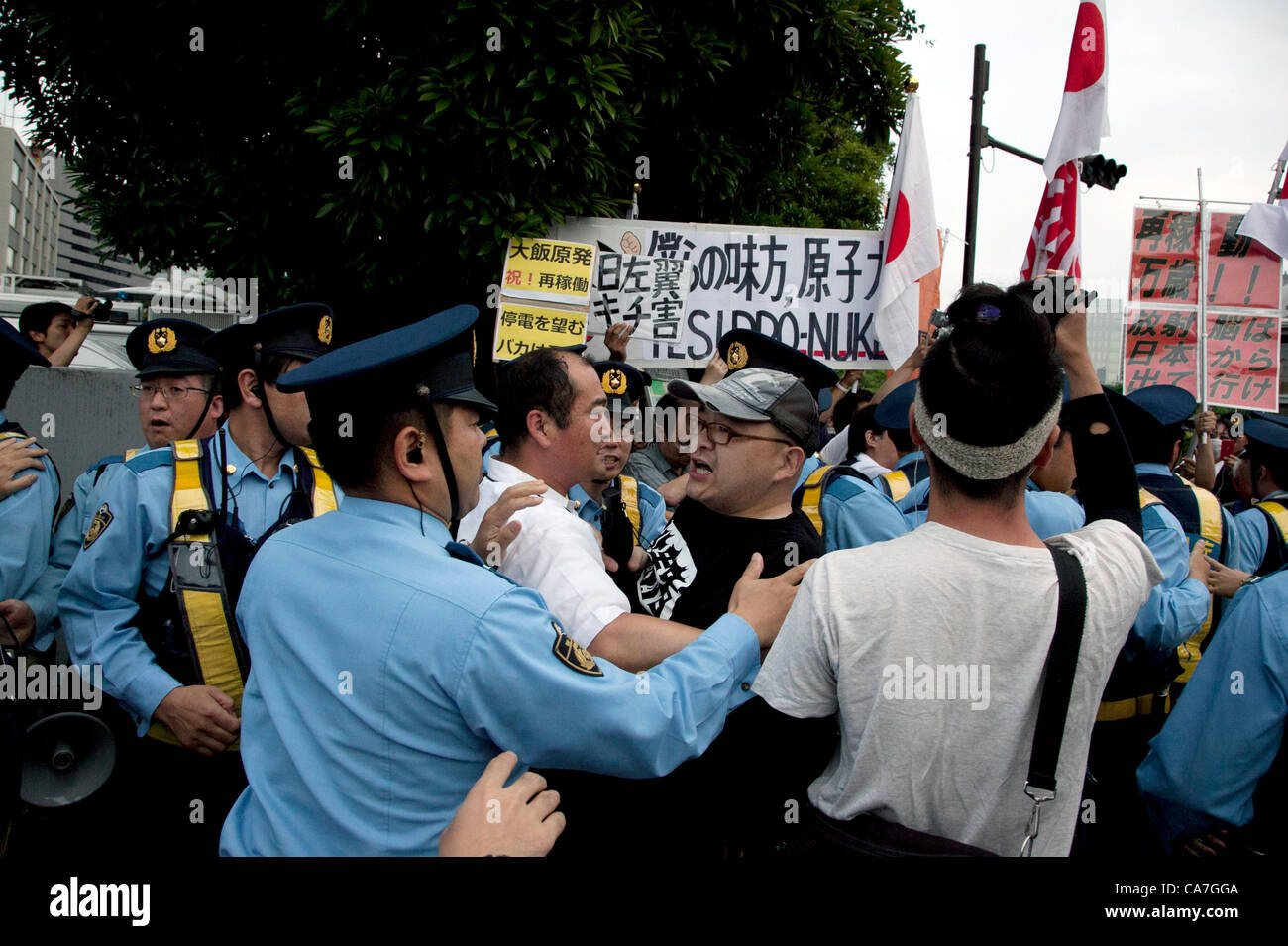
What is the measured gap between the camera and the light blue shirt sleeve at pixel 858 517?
3.22 metres

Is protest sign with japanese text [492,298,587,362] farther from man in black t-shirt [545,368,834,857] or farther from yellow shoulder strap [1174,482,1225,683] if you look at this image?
yellow shoulder strap [1174,482,1225,683]

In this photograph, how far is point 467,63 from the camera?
5.66 meters

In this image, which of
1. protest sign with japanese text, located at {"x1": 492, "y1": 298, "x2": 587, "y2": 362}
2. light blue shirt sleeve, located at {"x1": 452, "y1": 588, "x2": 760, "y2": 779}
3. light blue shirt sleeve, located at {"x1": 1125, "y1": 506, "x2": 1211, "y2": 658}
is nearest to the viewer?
light blue shirt sleeve, located at {"x1": 452, "y1": 588, "x2": 760, "y2": 779}

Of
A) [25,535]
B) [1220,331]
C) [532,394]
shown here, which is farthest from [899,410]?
[1220,331]

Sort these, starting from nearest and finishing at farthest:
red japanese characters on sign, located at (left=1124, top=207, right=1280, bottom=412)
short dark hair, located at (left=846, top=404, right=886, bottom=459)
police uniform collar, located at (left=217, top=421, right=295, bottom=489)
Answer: police uniform collar, located at (left=217, top=421, right=295, bottom=489) < short dark hair, located at (left=846, top=404, right=886, bottom=459) < red japanese characters on sign, located at (left=1124, top=207, right=1280, bottom=412)

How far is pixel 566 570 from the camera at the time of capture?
2.30 metres

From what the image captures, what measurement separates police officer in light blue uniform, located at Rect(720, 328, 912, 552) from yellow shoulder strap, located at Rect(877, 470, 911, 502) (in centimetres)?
33

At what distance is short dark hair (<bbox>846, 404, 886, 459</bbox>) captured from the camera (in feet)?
15.4

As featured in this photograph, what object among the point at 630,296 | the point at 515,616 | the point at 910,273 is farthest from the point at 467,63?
the point at 515,616

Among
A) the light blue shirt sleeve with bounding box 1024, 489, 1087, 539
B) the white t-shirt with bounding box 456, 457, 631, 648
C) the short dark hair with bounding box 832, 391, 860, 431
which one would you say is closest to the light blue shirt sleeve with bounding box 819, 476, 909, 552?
the light blue shirt sleeve with bounding box 1024, 489, 1087, 539

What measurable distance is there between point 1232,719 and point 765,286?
404 centimetres

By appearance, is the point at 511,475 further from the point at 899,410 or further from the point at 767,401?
the point at 899,410

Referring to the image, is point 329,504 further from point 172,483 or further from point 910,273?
point 910,273

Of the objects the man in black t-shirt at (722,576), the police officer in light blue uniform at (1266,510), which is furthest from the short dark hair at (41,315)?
the police officer in light blue uniform at (1266,510)
